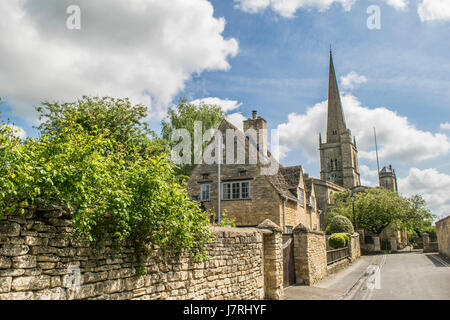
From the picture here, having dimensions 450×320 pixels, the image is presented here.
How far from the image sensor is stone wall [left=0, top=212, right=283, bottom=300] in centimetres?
381

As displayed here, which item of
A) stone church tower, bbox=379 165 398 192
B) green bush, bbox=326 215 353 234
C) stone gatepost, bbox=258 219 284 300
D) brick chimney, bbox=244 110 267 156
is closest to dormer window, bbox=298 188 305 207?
brick chimney, bbox=244 110 267 156

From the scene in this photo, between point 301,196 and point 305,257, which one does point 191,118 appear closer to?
point 301,196

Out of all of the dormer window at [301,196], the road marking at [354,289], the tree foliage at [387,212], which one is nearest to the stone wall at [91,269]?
the road marking at [354,289]

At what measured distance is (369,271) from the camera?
18453 mm

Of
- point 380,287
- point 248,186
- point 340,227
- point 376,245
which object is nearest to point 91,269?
point 380,287

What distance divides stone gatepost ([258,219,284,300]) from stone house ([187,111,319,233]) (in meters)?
8.90

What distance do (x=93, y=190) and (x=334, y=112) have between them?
96.2 meters

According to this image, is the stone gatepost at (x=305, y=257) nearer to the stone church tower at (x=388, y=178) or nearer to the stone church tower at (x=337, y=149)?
the stone church tower at (x=337, y=149)

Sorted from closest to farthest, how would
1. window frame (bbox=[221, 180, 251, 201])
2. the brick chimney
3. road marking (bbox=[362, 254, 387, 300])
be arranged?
road marking (bbox=[362, 254, 387, 300]) → window frame (bbox=[221, 180, 251, 201]) → the brick chimney

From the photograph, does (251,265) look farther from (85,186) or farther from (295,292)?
(85,186)

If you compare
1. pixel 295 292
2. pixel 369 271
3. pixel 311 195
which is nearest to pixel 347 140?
pixel 311 195

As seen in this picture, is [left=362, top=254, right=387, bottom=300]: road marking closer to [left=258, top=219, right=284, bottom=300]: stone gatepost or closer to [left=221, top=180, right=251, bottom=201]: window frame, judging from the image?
[left=258, top=219, right=284, bottom=300]: stone gatepost

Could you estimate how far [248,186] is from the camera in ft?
71.5
